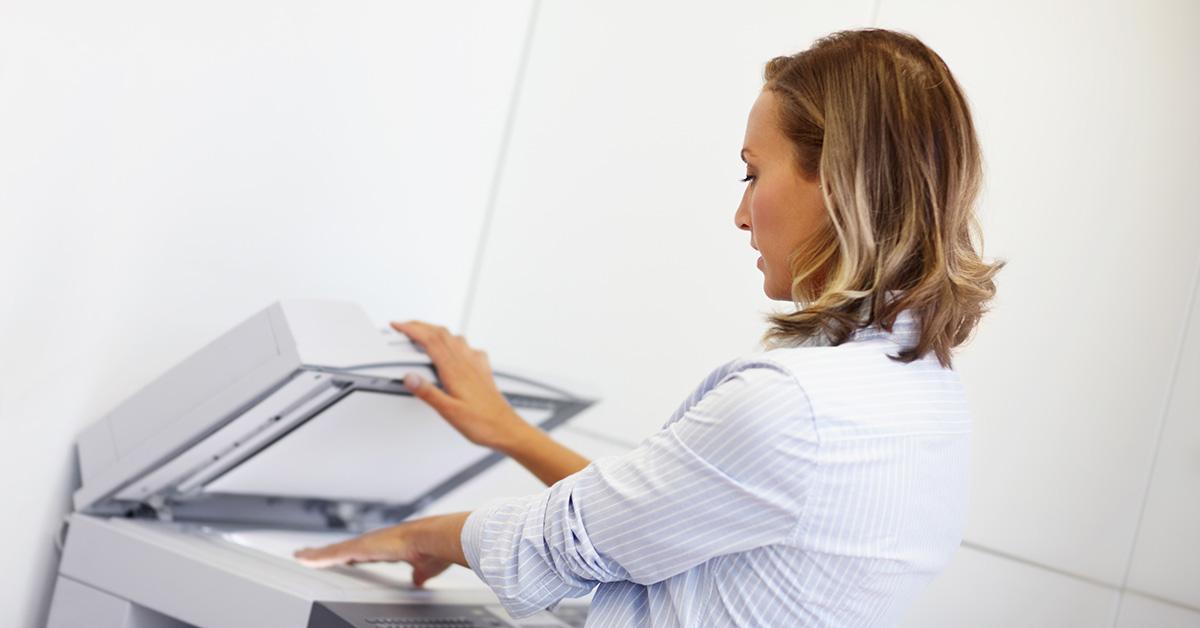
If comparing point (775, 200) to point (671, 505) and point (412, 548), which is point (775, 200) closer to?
point (671, 505)

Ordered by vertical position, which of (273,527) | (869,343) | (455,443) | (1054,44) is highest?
(1054,44)

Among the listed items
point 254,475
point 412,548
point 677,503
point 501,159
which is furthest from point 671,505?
point 501,159


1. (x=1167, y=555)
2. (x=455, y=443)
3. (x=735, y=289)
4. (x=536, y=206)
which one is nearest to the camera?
(x=1167, y=555)

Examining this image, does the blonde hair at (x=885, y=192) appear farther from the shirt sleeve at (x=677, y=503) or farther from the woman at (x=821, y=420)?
the shirt sleeve at (x=677, y=503)

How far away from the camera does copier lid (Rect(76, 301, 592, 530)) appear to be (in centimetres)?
147

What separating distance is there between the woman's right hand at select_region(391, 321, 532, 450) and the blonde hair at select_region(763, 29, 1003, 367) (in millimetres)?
633

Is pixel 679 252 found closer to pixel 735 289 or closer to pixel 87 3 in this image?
pixel 735 289

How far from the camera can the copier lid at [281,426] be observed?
4.83 feet

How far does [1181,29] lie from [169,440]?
1.64m

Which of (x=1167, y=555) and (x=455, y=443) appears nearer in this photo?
(x=1167, y=555)

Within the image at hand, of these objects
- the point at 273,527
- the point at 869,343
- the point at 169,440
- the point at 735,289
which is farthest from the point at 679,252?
the point at 869,343

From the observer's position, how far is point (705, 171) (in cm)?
241

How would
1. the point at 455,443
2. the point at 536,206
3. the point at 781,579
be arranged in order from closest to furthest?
the point at 781,579 → the point at 455,443 → the point at 536,206

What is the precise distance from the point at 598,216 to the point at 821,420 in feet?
5.23
